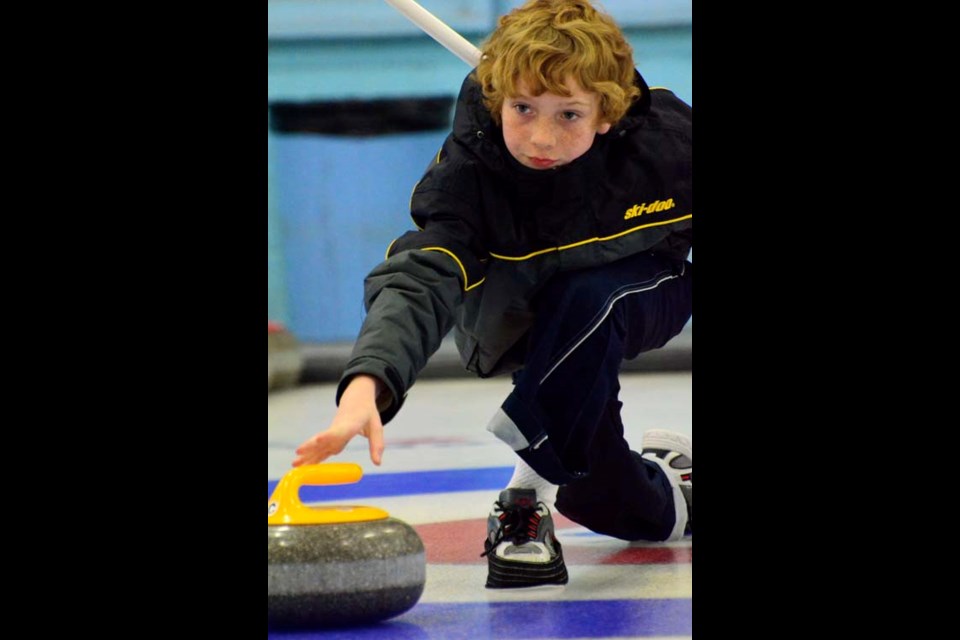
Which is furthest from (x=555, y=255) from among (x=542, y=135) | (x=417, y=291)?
(x=417, y=291)

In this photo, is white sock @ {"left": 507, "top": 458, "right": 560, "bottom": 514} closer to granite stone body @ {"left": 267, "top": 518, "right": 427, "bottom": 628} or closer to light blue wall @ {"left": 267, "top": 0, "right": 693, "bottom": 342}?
granite stone body @ {"left": 267, "top": 518, "right": 427, "bottom": 628}

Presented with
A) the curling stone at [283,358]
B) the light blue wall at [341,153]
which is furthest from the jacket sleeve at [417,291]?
the light blue wall at [341,153]

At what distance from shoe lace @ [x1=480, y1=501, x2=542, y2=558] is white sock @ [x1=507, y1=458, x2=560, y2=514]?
0.14ft

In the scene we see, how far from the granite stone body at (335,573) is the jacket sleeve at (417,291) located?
17 centimetres

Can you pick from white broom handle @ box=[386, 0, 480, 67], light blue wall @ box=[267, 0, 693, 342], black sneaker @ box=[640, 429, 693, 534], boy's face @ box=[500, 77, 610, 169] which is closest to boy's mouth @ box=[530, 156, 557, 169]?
boy's face @ box=[500, 77, 610, 169]

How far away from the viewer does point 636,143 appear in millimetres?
1740

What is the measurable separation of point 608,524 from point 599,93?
62 centimetres

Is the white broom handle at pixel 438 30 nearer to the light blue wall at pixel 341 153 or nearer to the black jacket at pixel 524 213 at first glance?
the black jacket at pixel 524 213

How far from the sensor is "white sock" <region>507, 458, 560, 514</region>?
1.74m

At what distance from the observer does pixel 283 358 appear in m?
4.78
